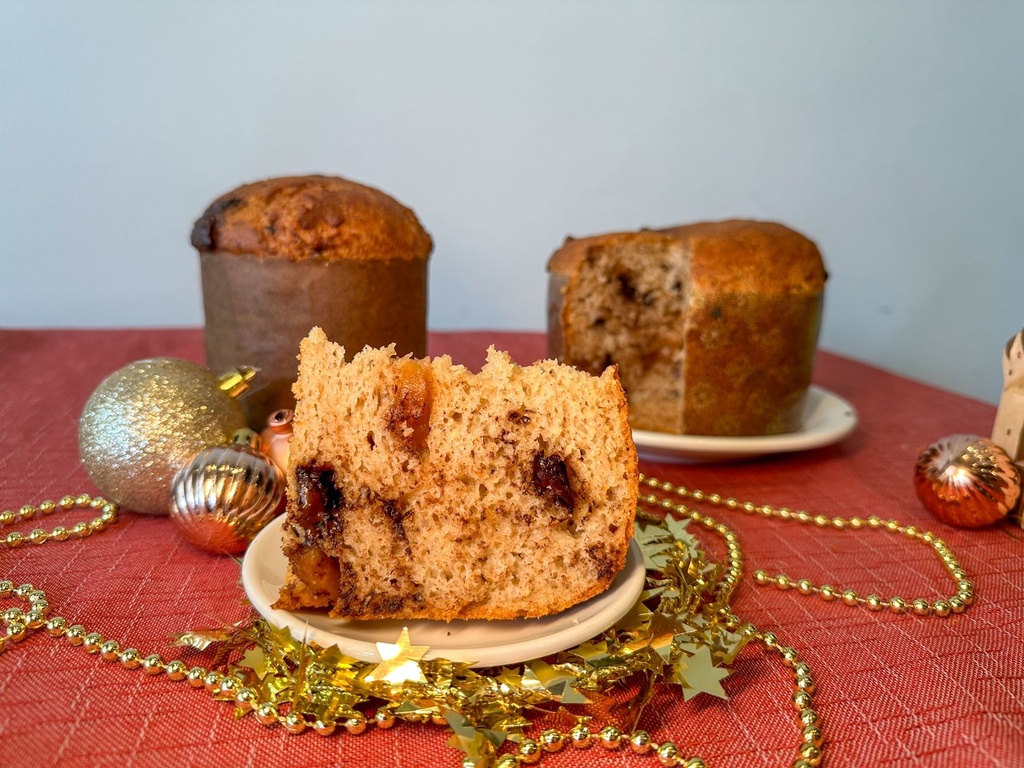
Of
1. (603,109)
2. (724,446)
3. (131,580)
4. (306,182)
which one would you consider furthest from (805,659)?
(603,109)

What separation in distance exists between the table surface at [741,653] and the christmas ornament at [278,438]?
181 mm

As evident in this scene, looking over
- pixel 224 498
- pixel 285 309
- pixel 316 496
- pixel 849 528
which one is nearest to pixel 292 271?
pixel 285 309

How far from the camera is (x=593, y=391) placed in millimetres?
815

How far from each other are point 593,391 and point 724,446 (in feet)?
2.18

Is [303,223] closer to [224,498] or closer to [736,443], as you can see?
[224,498]

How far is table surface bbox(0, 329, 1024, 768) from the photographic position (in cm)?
70

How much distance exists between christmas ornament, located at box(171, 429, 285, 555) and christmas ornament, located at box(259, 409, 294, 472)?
4.6 inches

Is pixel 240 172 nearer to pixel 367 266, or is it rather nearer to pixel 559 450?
pixel 367 266

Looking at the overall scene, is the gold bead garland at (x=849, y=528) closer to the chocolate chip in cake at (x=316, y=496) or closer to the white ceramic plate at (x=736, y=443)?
the white ceramic plate at (x=736, y=443)

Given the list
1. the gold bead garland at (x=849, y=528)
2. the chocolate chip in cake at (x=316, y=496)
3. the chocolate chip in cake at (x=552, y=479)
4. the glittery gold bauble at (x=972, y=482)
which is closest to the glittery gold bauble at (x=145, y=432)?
the chocolate chip in cake at (x=316, y=496)

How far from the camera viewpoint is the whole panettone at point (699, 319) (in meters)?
1.44

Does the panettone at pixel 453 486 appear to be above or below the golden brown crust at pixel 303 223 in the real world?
below

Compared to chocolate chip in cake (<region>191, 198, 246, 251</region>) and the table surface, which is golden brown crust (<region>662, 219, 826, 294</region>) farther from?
chocolate chip in cake (<region>191, 198, 246, 251</region>)

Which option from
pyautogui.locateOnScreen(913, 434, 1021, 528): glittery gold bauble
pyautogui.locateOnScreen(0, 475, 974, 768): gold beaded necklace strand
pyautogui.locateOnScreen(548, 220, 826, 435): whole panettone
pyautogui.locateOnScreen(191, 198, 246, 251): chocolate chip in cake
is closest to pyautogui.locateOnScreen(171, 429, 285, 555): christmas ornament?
pyautogui.locateOnScreen(0, 475, 974, 768): gold beaded necklace strand
